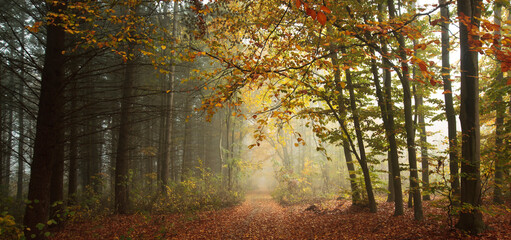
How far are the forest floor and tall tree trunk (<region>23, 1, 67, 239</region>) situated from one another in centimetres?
185

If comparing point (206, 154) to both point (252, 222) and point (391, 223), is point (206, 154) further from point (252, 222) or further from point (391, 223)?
point (391, 223)

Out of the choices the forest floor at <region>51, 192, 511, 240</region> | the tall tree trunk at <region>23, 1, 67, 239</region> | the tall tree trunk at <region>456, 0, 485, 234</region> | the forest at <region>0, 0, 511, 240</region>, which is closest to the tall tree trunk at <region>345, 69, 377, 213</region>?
the forest at <region>0, 0, 511, 240</region>

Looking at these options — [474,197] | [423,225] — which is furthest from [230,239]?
[474,197]

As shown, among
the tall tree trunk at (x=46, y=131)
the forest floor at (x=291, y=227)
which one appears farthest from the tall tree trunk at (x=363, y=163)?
the tall tree trunk at (x=46, y=131)

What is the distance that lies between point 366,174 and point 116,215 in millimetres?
9937

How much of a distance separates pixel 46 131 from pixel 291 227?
7494 millimetres

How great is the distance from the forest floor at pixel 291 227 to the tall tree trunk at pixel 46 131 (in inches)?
72.6

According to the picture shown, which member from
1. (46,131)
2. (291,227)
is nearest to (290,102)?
(291,227)

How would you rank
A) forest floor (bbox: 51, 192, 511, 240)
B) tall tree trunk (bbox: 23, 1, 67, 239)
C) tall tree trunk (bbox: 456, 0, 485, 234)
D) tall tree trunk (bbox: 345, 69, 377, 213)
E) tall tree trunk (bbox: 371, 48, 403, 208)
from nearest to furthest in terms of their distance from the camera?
1. tall tree trunk (bbox: 456, 0, 485, 234)
2. tall tree trunk (bbox: 23, 1, 67, 239)
3. forest floor (bbox: 51, 192, 511, 240)
4. tall tree trunk (bbox: 371, 48, 403, 208)
5. tall tree trunk (bbox: 345, 69, 377, 213)

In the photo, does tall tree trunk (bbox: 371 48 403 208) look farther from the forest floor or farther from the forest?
the forest floor

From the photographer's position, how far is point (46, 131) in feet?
18.2

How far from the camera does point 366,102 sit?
1022 centimetres

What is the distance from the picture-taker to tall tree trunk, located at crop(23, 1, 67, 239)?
5.43 meters

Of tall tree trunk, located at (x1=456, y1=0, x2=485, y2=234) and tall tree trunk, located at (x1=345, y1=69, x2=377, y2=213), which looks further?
tall tree trunk, located at (x1=345, y1=69, x2=377, y2=213)
